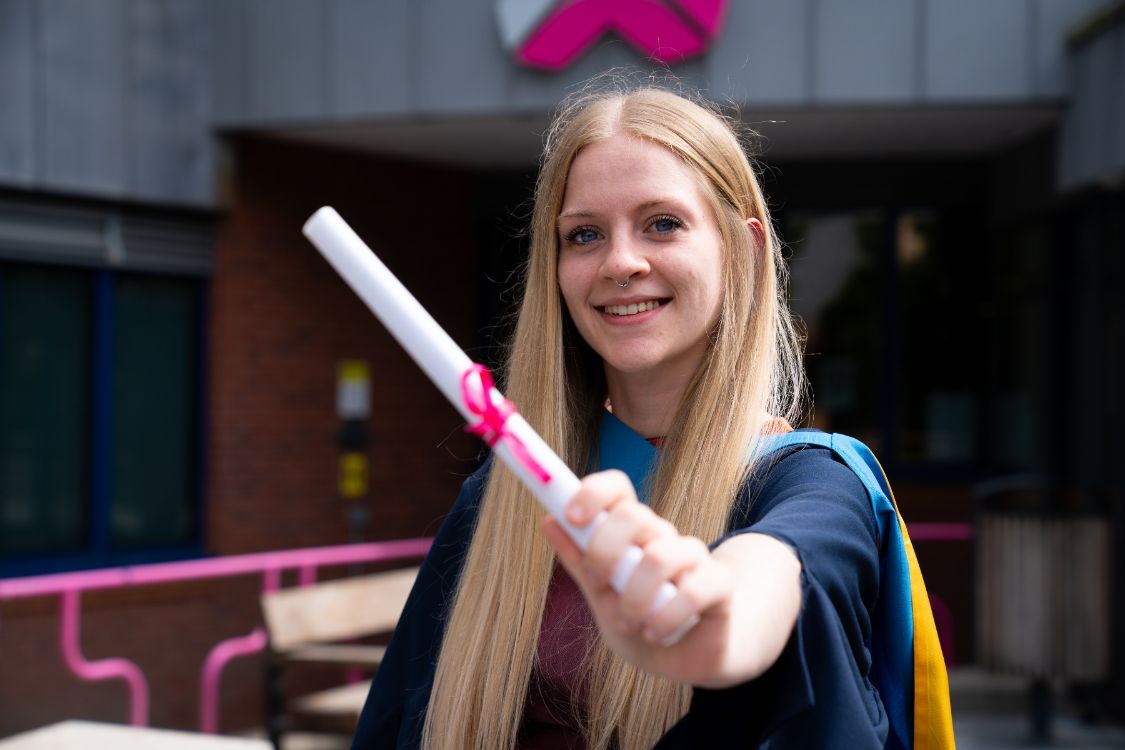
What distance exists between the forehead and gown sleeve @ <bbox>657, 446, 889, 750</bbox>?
44cm

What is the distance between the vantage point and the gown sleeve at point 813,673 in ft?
4.12

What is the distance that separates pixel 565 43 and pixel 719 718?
20.2 feet

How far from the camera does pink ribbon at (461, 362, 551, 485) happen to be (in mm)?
1062

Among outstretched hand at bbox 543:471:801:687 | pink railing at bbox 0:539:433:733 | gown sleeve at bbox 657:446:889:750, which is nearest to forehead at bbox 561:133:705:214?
gown sleeve at bbox 657:446:889:750

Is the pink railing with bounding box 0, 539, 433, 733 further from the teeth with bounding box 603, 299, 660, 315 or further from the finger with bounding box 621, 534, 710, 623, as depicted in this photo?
the finger with bounding box 621, 534, 710, 623

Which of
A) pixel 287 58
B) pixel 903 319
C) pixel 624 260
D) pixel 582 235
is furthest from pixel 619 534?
pixel 903 319

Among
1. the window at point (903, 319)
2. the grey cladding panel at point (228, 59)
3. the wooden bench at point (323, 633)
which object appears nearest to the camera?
the wooden bench at point (323, 633)

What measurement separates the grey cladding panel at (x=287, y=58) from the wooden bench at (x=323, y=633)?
315 centimetres

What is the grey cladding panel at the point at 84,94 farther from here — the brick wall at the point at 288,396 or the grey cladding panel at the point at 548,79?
the grey cladding panel at the point at 548,79

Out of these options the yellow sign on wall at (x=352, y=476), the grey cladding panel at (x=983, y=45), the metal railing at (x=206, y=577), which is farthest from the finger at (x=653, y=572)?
the yellow sign on wall at (x=352, y=476)

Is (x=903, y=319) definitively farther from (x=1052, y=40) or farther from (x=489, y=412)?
(x=489, y=412)

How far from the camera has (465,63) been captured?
7.27 metres

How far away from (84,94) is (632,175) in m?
6.25

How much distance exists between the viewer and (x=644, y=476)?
170cm
